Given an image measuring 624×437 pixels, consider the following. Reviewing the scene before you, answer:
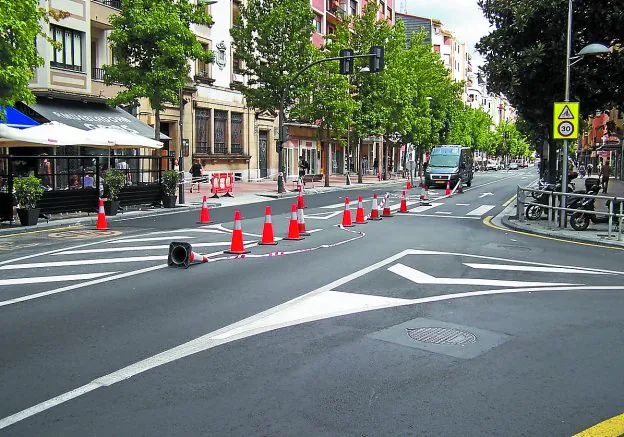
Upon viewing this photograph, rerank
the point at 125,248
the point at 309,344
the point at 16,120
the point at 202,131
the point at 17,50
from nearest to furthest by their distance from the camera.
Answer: the point at 309,344 → the point at 125,248 → the point at 17,50 → the point at 16,120 → the point at 202,131

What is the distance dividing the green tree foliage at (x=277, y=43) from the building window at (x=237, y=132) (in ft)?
27.5

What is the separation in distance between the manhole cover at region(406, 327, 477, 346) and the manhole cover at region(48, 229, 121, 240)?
34.0 feet

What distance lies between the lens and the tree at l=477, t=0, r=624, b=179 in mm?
19047

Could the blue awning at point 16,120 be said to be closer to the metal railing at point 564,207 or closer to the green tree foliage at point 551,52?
the green tree foliage at point 551,52

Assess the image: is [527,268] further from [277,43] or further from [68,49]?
[277,43]

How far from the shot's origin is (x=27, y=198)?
1717 centimetres

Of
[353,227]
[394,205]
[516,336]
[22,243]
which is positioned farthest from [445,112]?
[516,336]

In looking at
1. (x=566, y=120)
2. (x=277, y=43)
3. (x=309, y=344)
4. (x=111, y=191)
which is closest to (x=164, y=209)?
(x=111, y=191)

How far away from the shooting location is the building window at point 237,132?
43569 millimetres

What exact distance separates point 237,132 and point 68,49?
57.1ft

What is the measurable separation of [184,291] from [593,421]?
18.8 ft

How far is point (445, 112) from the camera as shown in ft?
223

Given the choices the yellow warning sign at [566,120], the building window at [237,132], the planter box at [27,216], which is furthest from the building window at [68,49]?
the yellow warning sign at [566,120]

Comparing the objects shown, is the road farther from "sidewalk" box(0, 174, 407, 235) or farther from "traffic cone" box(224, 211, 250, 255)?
"sidewalk" box(0, 174, 407, 235)
